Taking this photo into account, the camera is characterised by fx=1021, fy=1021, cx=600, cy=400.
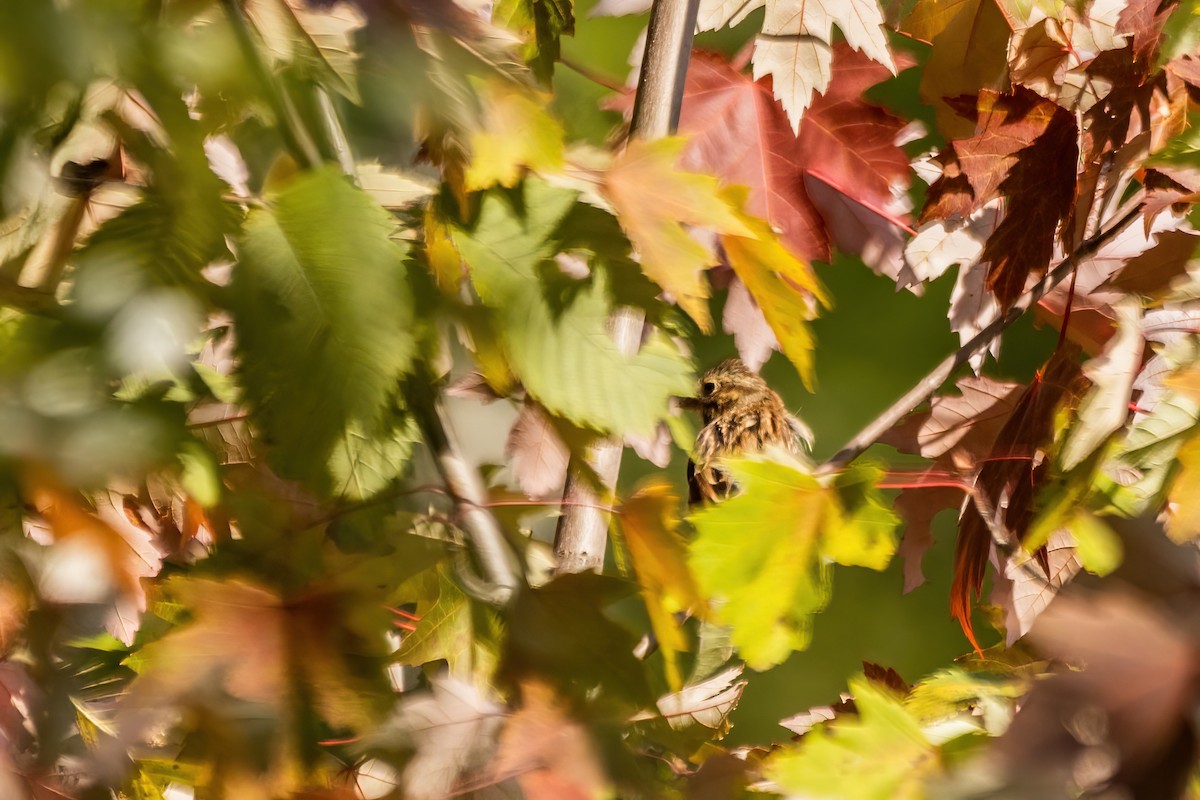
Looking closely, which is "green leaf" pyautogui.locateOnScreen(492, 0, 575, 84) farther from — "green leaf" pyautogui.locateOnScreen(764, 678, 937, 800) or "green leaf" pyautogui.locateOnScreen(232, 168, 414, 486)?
"green leaf" pyautogui.locateOnScreen(764, 678, 937, 800)

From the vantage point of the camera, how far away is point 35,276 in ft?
2.04

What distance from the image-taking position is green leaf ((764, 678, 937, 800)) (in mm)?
493

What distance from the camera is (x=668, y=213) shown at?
55cm

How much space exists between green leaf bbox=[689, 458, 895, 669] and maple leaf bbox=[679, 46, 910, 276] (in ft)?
1.44

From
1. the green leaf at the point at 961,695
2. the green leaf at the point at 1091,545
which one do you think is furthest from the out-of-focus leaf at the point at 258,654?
the green leaf at the point at 1091,545

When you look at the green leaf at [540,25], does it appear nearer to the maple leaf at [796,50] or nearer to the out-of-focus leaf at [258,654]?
the maple leaf at [796,50]

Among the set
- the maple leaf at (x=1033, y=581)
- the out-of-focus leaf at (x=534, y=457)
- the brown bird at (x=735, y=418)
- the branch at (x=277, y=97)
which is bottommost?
the brown bird at (x=735, y=418)

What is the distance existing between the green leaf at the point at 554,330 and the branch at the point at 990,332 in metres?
0.32

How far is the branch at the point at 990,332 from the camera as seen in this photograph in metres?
0.81

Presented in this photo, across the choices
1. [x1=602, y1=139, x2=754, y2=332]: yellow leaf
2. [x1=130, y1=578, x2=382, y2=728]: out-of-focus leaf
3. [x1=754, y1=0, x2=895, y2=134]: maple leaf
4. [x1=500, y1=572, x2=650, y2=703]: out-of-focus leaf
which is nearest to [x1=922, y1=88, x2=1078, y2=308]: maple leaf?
[x1=754, y1=0, x2=895, y2=134]: maple leaf

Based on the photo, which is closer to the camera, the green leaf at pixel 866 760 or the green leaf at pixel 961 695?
the green leaf at pixel 866 760

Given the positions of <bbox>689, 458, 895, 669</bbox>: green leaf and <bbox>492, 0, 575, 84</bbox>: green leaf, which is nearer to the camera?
<bbox>689, 458, 895, 669</bbox>: green leaf

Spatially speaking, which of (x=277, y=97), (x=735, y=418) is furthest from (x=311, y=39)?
(x=735, y=418)

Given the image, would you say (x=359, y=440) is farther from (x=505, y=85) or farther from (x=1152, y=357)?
(x=1152, y=357)
